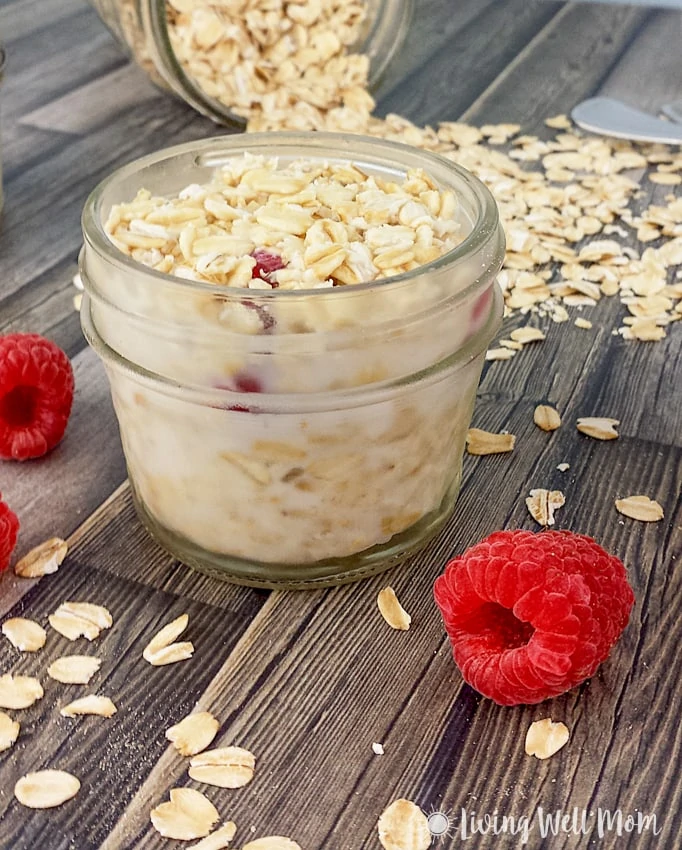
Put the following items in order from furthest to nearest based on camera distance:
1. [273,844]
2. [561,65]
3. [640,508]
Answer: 1. [561,65]
2. [640,508]
3. [273,844]

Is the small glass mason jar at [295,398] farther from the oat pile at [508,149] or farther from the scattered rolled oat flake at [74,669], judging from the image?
the oat pile at [508,149]

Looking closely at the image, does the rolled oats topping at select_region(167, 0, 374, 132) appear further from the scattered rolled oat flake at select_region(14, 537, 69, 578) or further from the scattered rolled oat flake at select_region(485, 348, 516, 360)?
the scattered rolled oat flake at select_region(14, 537, 69, 578)

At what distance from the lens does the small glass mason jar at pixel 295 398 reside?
1.83 feet

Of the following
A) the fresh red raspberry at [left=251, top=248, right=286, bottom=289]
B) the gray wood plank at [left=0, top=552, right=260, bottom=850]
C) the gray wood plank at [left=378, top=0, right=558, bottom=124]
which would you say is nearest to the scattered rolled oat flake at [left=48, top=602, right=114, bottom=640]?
the gray wood plank at [left=0, top=552, right=260, bottom=850]

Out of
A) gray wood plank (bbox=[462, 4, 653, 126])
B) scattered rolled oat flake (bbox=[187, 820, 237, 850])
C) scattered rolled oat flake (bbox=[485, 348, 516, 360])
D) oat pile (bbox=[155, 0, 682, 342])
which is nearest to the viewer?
scattered rolled oat flake (bbox=[187, 820, 237, 850])

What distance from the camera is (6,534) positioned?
2.12ft

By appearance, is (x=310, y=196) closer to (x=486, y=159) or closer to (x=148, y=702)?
(x=148, y=702)

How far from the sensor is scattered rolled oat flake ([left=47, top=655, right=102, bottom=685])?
0.60 m

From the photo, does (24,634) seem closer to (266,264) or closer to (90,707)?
(90,707)

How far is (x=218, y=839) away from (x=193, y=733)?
71mm

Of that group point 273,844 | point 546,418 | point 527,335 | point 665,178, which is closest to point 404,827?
point 273,844

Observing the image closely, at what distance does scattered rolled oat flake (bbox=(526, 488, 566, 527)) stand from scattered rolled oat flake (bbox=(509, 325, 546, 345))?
0.23 metres

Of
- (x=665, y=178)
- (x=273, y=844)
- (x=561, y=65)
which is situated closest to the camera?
(x=273, y=844)

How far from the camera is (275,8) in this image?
127cm
